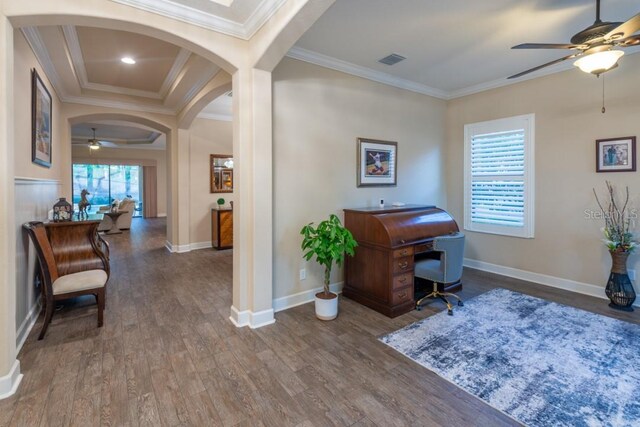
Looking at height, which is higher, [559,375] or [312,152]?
[312,152]

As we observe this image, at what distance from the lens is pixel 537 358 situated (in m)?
2.45

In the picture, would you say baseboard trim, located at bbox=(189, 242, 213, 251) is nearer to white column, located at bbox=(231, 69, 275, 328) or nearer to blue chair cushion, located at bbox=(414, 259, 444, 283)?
white column, located at bbox=(231, 69, 275, 328)

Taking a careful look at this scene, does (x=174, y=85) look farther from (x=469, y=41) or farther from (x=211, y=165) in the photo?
(x=469, y=41)

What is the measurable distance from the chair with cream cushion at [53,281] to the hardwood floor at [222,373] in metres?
0.27

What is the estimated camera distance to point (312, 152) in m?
3.62

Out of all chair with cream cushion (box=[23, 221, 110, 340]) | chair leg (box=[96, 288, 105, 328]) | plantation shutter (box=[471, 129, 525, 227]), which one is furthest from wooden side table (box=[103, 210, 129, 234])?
plantation shutter (box=[471, 129, 525, 227])

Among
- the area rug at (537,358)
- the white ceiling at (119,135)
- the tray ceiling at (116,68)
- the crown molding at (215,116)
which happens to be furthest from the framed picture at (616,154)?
the white ceiling at (119,135)

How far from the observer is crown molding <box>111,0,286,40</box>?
237 cm

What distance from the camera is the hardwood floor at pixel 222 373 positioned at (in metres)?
1.84

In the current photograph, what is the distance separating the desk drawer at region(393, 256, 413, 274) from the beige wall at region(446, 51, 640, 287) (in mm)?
2165

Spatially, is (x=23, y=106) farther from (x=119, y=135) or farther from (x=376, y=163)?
(x=119, y=135)

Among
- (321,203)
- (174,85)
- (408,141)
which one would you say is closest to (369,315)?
(321,203)

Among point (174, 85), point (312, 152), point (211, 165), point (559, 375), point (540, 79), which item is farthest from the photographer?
point (211, 165)

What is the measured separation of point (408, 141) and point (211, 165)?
4.24 metres
